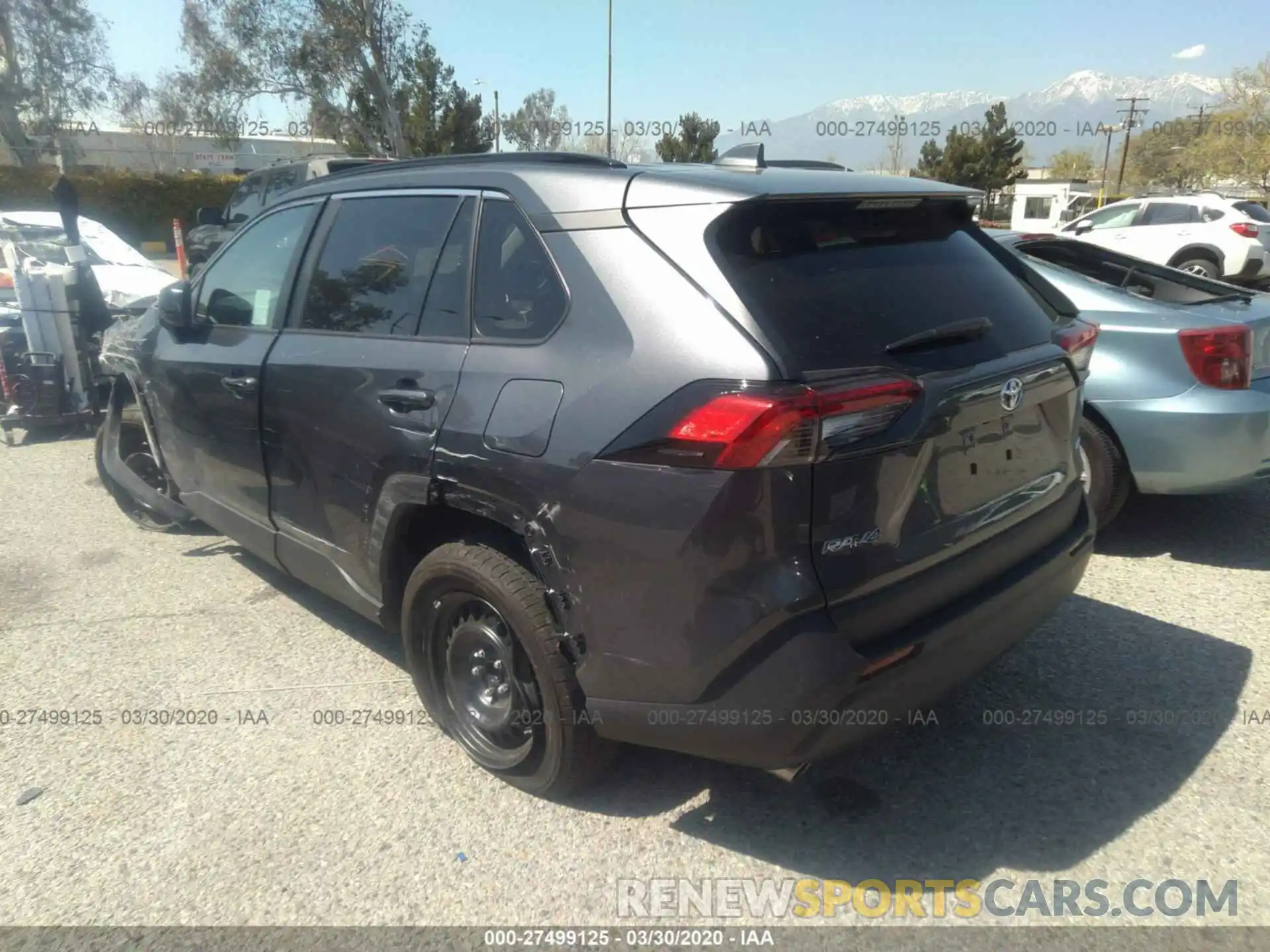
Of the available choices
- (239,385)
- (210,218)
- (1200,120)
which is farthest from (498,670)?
(1200,120)

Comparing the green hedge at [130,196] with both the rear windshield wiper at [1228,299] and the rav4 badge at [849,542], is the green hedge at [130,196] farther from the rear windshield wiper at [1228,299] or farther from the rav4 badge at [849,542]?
the rav4 badge at [849,542]

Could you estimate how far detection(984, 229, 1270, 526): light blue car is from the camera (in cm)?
416

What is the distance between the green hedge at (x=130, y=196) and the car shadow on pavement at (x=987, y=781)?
31.8 metres

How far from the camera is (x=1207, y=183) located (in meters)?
47.2

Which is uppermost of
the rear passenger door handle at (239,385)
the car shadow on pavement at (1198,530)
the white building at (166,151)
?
the white building at (166,151)

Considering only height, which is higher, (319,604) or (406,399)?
(406,399)

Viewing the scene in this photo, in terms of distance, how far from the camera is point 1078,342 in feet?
9.93

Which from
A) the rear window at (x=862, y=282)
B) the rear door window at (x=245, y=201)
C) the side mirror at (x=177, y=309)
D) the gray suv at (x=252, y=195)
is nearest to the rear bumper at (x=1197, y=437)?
the rear window at (x=862, y=282)

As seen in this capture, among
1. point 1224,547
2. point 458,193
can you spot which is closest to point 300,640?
point 458,193

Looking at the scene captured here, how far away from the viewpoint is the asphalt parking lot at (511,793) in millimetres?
2484

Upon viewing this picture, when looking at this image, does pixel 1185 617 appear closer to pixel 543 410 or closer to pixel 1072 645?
pixel 1072 645

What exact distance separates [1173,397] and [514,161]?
324cm

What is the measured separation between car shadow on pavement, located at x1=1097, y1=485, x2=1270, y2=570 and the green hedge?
31163mm

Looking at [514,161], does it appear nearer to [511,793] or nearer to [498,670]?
[498,670]
